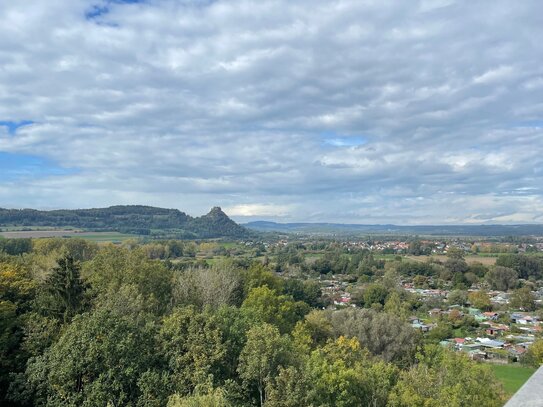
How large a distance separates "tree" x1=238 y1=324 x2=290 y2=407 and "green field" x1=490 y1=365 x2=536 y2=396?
983 inches

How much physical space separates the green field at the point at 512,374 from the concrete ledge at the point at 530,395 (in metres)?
36.7

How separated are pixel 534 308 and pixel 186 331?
229 feet

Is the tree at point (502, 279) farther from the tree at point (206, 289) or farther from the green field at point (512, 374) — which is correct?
the tree at point (206, 289)

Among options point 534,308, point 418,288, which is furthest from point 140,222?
point 534,308

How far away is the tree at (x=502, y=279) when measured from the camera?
8669cm

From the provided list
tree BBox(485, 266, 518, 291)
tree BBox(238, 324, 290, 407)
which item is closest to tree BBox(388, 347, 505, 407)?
tree BBox(238, 324, 290, 407)

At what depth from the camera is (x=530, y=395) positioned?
2.06 meters

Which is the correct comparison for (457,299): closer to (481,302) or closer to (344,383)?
(481,302)

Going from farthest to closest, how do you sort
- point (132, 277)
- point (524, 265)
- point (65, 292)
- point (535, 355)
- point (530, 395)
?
point (524, 265) < point (535, 355) < point (132, 277) < point (65, 292) < point (530, 395)

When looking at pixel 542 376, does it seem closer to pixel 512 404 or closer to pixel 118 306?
pixel 512 404

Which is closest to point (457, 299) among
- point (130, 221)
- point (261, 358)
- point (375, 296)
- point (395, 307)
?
point (375, 296)

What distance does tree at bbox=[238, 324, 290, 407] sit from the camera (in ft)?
51.9

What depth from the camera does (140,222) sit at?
16500 cm

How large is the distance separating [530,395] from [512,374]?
43.7 m
